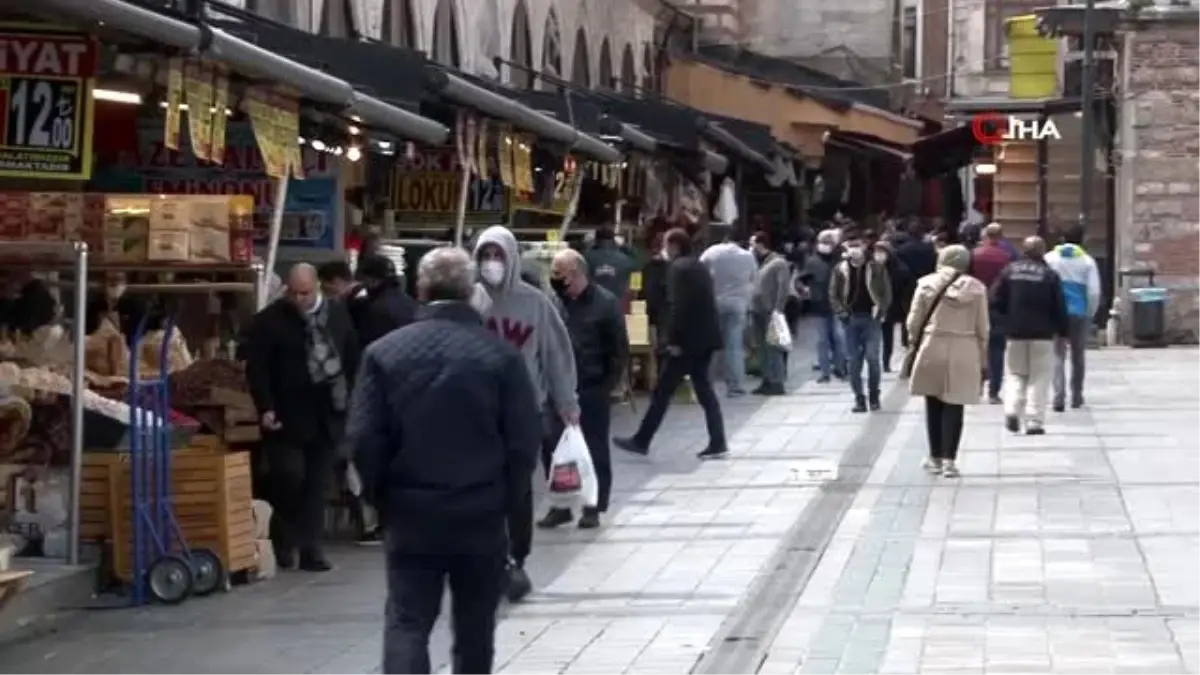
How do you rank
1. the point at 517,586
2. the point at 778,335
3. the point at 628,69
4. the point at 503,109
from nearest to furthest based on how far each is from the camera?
the point at 517,586 → the point at 503,109 → the point at 778,335 → the point at 628,69

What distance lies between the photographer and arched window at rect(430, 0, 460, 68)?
30297 millimetres

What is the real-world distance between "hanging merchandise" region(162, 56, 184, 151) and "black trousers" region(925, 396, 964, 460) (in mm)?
6663

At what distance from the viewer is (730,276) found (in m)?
25.0

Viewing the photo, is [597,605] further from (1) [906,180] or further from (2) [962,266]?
(1) [906,180]

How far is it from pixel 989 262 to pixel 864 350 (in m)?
1.48

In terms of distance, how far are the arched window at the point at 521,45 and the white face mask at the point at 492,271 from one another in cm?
2251

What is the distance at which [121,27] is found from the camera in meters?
11.5

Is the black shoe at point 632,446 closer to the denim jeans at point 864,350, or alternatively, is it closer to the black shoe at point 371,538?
the denim jeans at point 864,350

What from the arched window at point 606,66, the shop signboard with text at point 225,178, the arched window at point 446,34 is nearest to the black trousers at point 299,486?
the shop signboard with text at point 225,178

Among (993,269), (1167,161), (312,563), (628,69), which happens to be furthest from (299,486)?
(628,69)

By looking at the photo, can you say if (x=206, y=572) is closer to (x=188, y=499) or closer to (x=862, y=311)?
(x=188, y=499)

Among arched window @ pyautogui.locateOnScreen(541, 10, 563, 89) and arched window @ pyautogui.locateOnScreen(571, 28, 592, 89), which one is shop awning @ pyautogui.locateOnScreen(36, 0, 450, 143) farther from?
arched window @ pyautogui.locateOnScreen(571, 28, 592, 89)

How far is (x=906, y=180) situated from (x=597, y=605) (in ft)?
146

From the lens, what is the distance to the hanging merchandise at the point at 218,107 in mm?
13328
